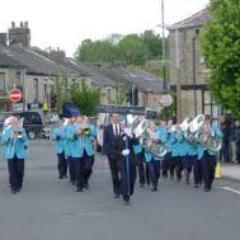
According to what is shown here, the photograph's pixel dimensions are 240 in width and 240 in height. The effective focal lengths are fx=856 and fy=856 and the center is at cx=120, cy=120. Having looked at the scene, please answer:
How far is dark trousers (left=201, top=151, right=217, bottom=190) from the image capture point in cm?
1841

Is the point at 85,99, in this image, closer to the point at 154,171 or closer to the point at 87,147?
the point at 87,147

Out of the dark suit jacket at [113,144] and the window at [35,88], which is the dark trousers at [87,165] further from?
the window at [35,88]

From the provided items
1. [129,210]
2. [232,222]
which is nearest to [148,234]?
[232,222]

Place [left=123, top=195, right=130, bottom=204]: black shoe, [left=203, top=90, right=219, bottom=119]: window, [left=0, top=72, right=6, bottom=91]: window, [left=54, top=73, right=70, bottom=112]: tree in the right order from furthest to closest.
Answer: [left=54, top=73, right=70, bottom=112]: tree, [left=0, top=72, right=6, bottom=91]: window, [left=203, top=90, right=219, bottom=119]: window, [left=123, top=195, right=130, bottom=204]: black shoe

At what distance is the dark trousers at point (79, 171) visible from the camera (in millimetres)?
18719

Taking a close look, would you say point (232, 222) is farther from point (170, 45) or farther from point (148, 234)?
point (170, 45)

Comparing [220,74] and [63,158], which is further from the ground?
[220,74]

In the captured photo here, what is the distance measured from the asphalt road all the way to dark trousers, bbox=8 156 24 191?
266 mm

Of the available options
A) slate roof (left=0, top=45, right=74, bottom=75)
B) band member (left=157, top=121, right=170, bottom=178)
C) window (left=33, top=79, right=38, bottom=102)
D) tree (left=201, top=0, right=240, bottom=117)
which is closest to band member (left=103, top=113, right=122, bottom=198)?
band member (left=157, top=121, right=170, bottom=178)

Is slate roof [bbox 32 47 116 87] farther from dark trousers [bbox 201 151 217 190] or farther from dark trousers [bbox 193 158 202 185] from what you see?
dark trousers [bbox 201 151 217 190]

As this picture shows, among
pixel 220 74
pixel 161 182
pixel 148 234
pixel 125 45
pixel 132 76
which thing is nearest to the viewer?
pixel 148 234

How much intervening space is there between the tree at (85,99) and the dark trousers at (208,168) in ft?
182

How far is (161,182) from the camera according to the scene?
21.0 meters

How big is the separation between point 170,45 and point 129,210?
105ft
